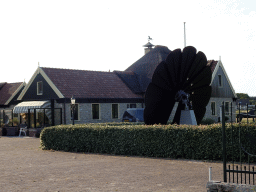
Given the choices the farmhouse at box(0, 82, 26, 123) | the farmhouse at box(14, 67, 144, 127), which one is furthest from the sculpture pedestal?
the farmhouse at box(0, 82, 26, 123)

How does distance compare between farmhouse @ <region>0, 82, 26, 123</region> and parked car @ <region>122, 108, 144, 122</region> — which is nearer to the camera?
parked car @ <region>122, 108, 144, 122</region>

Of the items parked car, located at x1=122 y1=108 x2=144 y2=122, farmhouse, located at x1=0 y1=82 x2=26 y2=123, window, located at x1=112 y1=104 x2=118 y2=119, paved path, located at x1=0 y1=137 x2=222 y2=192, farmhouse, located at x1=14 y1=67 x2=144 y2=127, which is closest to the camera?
paved path, located at x1=0 y1=137 x2=222 y2=192

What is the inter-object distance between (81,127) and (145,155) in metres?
4.02

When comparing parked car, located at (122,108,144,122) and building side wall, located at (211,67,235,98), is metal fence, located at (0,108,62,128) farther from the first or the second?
building side wall, located at (211,67,235,98)

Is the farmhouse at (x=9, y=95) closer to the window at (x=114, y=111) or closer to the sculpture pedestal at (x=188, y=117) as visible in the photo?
the window at (x=114, y=111)

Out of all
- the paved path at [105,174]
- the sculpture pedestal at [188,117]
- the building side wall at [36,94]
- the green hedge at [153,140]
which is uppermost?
the building side wall at [36,94]

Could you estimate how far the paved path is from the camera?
29.4ft

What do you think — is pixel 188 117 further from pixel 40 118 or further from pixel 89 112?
pixel 40 118

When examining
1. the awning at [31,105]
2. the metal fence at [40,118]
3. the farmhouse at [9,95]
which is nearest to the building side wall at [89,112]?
the metal fence at [40,118]

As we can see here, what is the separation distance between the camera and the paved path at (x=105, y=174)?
29.4 ft

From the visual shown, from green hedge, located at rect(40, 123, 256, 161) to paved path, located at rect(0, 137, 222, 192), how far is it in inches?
24.7

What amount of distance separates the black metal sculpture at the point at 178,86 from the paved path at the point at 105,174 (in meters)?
3.56

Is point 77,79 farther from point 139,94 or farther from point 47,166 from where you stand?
point 47,166

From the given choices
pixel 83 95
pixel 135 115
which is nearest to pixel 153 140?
pixel 135 115
